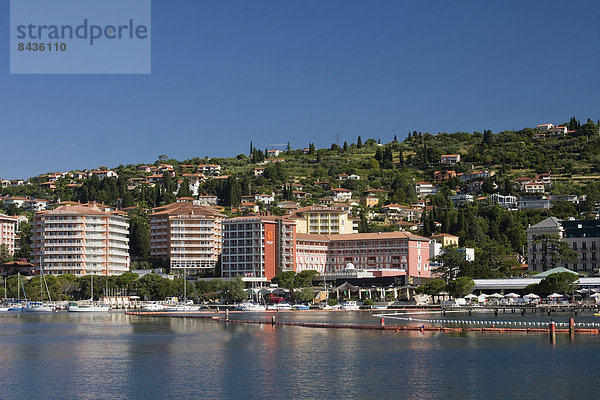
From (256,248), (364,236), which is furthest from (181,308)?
(364,236)

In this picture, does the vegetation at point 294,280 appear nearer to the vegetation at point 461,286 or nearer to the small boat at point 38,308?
the vegetation at point 461,286

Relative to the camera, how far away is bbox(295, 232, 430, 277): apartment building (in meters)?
166

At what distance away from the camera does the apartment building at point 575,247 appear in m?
146

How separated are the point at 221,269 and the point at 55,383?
115138 millimetres

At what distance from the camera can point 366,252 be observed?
170 meters

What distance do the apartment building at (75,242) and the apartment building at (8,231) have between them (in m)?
27.9

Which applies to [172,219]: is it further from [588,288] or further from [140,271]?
[588,288]

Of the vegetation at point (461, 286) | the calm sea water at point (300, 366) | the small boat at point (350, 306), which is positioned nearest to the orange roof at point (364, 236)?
the small boat at point (350, 306)

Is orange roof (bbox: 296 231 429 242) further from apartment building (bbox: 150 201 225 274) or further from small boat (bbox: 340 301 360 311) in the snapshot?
small boat (bbox: 340 301 360 311)

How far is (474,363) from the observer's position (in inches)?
2140

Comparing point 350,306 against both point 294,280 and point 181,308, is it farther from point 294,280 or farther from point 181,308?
point 181,308

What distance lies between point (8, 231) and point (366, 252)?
8451 centimetres

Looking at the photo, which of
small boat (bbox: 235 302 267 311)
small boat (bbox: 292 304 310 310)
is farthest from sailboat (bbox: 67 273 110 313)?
small boat (bbox: 292 304 310 310)

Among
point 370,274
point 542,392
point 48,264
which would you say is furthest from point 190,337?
point 48,264
